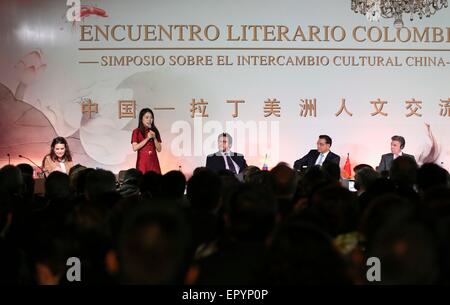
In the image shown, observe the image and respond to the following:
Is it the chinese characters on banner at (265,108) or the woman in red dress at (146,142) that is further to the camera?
the chinese characters on banner at (265,108)

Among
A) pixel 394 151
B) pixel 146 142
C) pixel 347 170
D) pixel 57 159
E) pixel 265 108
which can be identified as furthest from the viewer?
pixel 265 108

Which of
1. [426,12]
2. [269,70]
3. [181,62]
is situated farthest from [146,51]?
[426,12]

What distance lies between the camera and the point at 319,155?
346 inches

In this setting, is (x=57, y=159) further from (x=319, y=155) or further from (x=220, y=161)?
(x=319, y=155)

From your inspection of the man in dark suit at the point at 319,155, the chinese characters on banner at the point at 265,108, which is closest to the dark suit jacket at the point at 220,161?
the man in dark suit at the point at 319,155

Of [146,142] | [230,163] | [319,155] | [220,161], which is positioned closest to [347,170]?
[319,155]

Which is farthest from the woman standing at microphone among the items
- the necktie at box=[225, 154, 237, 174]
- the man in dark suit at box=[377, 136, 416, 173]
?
the man in dark suit at box=[377, 136, 416, 173]

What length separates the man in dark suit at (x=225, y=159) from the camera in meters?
8.71

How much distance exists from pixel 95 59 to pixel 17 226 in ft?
23.0

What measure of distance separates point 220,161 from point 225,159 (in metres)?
0.08

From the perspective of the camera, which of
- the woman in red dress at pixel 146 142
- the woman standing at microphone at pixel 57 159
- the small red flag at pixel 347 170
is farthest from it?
the woman in red dress at pixel 146 142

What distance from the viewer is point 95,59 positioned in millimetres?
9586

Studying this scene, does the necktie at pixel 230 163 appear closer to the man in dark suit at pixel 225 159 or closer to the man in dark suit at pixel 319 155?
the man in dark suit at pixel 225 159
